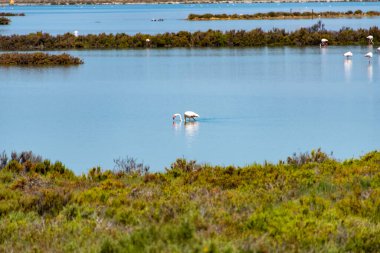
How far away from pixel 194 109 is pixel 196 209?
37.5 feet

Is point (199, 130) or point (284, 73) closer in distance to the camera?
point (199, 130)

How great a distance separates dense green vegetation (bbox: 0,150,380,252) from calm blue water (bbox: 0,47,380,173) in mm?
2960

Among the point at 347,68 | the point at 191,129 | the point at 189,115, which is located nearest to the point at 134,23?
the point at 347,68

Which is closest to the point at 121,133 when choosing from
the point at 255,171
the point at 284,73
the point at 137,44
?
the point at 255,171

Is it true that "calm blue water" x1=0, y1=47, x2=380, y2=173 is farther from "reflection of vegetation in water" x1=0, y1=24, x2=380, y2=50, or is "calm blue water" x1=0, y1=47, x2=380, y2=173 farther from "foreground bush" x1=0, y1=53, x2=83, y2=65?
"reflection of vegetation in water" x1=0, y1=24, x2=380, y2=50

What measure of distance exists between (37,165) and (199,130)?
5778mm

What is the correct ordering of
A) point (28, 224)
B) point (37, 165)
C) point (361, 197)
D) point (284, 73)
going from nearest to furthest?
point (28, 224)
point (361, 197)
point (37, 165)
point (284, 73)

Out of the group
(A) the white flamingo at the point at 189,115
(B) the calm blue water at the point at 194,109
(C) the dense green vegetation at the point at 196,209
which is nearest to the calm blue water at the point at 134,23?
(B) the calm blue water at the point at 194,109

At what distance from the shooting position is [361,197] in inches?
305

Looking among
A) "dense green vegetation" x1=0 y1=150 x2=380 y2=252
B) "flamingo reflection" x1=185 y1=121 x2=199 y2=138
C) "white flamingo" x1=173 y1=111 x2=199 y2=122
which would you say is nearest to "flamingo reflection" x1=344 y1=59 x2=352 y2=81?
"white flamingo" x1=173 y1=111 x2=199 y2=122

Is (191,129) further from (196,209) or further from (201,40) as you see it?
(201,40)

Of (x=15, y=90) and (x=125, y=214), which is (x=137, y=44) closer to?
(x=15, y=90)

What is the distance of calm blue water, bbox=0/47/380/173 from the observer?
544 inches

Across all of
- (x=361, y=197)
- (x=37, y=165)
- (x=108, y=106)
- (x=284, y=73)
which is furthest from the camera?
(x=284, y=73)
